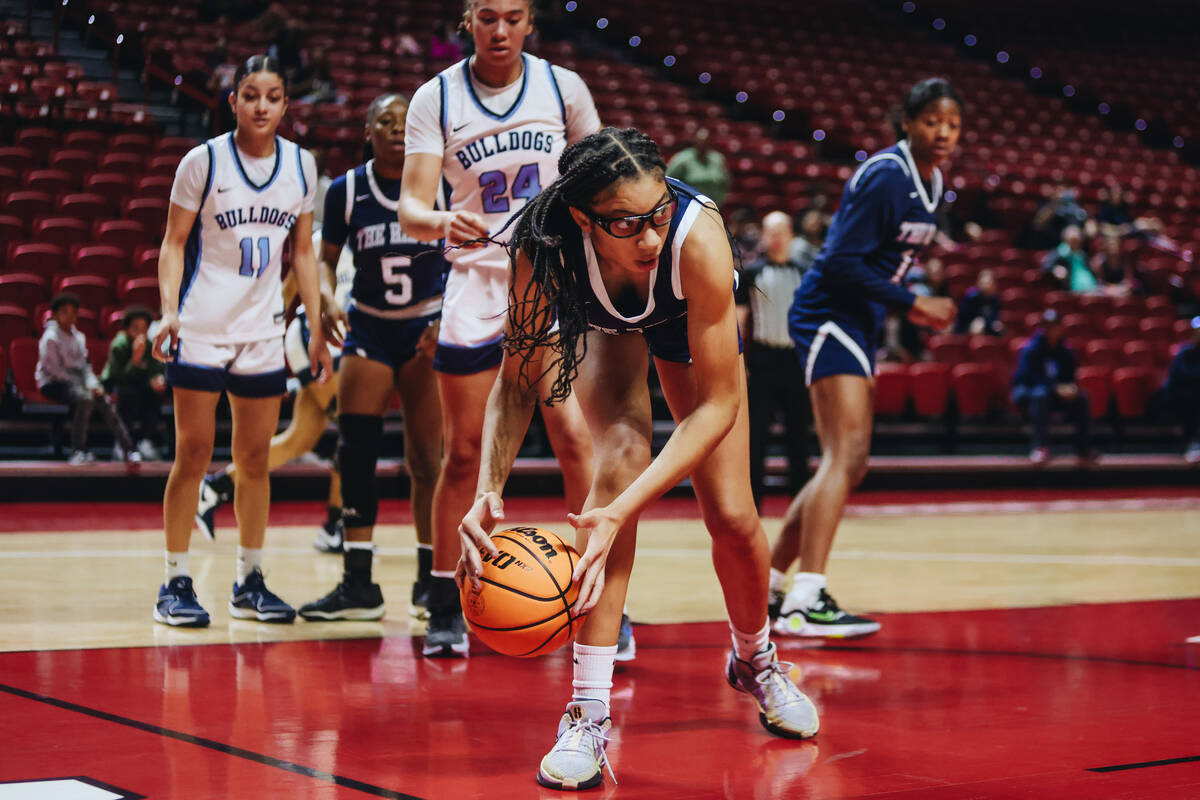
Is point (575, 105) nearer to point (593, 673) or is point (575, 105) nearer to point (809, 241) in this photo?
point (593, 673)

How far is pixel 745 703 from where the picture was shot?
372 centimetres

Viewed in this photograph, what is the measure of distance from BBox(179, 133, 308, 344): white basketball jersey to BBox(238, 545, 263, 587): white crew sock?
0.77 meters

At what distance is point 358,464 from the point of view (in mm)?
4977

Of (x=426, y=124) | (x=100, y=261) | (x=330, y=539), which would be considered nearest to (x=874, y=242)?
(x=426, y=124)

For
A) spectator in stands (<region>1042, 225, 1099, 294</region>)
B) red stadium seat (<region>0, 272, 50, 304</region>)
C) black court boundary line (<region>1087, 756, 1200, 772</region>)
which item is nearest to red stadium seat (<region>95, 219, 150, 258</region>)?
red stadium seat (<region>0, 272, 50, 304</region>)

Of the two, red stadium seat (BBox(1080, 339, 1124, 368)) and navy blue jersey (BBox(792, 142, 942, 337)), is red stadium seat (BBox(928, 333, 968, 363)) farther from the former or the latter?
navy blue jersey (BBox(792, 142, 942, 337))

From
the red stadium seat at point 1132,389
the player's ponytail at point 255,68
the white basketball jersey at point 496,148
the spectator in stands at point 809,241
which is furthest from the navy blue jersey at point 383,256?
the red stadium seat at point 1132,389

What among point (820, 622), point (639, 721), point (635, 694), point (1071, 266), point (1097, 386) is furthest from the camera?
point (1071, 266)

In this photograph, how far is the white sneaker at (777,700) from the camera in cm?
327

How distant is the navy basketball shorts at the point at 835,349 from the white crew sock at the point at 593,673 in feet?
6.81

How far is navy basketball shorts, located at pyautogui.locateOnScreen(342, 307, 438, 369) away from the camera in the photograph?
16.3ft

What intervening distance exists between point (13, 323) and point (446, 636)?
6.89 meters

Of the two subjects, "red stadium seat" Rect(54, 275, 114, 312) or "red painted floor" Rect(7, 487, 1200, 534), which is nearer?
"red painted floor" Rect(7, 487, 1200, 534)

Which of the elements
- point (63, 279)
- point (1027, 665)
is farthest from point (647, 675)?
point (63, 279)
